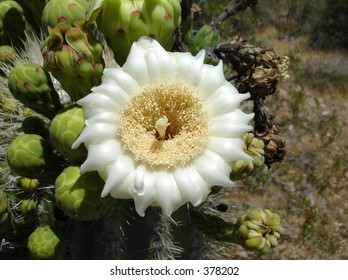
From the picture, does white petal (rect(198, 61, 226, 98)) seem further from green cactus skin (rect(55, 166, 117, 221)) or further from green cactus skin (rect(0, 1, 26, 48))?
green cactus skin (rect(0, 1, 26, 48))

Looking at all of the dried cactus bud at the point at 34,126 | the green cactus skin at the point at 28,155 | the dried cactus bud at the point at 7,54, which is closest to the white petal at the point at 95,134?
the green cactus skin at the point at 28,155

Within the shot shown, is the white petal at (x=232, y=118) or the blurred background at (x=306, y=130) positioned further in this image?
the blurred background at (x=306, y=130)

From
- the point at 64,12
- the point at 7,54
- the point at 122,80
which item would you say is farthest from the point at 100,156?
the point at 7,54

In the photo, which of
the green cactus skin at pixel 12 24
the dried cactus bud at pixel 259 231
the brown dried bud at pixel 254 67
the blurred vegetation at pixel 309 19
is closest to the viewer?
the dried cactus bud at pixel 259 231

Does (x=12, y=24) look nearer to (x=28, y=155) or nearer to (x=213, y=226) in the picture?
(x=28, y=155)

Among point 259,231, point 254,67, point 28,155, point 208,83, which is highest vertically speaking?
point 208,83

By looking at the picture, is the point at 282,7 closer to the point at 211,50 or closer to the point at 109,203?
the point at 211,50

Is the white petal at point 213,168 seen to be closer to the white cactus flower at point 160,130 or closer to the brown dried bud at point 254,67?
the white cactus flower at point 160,130
